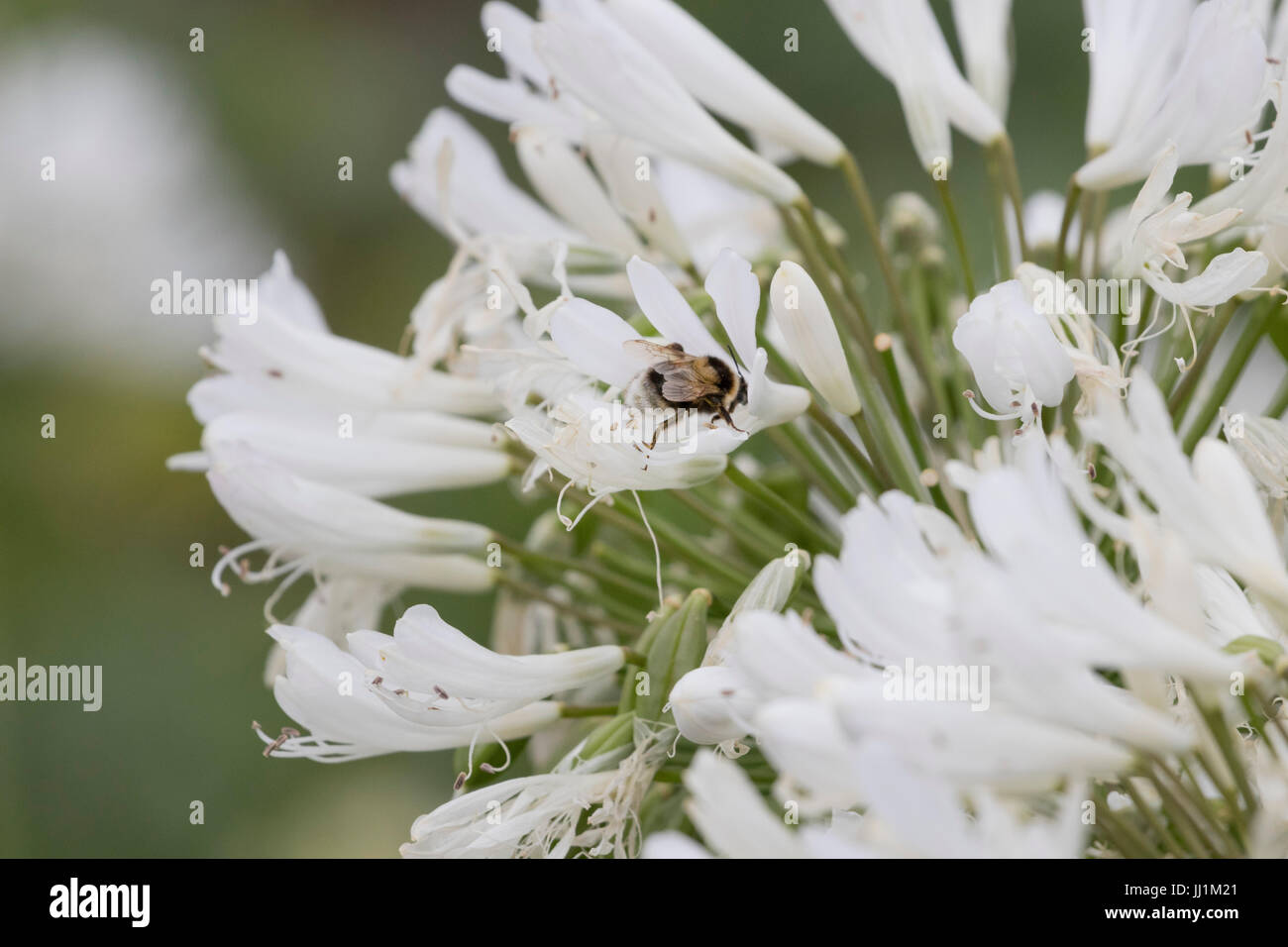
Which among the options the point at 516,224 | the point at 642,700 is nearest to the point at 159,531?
the point at 516,224

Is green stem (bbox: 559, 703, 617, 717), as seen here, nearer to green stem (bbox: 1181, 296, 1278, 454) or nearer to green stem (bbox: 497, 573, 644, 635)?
green stem (bbox: 497, 573, 644, 635)

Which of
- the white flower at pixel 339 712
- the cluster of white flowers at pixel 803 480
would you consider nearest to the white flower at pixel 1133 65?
the cluster of white flowers at pixel 803 480

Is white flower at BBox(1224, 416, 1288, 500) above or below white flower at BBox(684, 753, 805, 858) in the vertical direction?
above

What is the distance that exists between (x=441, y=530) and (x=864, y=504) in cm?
45

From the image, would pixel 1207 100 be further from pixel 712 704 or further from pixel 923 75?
pixel 712 704

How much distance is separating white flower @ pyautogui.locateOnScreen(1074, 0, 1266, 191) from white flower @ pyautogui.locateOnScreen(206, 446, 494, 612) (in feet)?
1.79

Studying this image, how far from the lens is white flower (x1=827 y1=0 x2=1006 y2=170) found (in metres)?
0.98

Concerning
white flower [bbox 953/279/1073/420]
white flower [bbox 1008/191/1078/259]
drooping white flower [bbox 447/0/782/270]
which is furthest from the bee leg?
white flower [bbox 1008/191/1078/259]

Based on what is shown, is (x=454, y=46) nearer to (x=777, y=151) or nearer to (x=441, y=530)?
(x=777, y=151)

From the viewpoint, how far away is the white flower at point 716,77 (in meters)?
0.95

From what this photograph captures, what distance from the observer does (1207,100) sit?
2.64ft

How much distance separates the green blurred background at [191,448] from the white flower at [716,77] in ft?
4.03

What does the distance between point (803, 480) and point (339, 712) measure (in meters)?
0.47

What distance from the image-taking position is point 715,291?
0.72m
